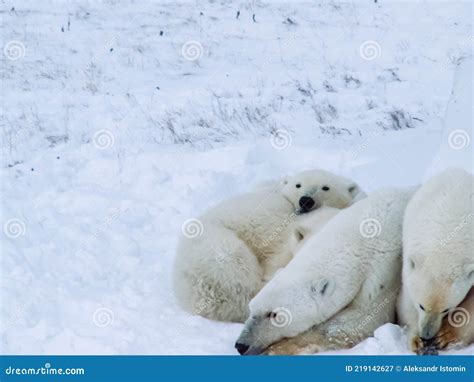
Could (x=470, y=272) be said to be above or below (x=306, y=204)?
above

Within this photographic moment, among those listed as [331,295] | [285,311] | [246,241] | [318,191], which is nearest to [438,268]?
[331,295]

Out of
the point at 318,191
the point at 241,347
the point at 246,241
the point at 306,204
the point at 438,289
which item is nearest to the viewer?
the point at 438,289

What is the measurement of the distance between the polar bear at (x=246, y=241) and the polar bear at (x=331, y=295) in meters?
0.56

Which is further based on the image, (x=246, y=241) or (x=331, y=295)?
(x=246, y=241)

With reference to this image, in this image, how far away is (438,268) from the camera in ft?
13.7

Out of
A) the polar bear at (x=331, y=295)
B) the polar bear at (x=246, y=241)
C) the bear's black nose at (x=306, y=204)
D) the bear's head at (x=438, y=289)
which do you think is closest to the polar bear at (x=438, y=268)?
the bear's head at (x=438, y=289)

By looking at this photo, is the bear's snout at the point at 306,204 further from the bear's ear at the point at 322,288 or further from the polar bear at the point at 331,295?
the bear's ear at the point at 322,288

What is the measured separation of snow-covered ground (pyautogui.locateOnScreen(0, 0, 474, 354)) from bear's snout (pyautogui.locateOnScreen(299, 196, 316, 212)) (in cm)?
115

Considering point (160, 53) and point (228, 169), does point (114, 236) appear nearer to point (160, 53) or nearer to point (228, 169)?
point (228, 169)

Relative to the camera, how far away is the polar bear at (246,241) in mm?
5262

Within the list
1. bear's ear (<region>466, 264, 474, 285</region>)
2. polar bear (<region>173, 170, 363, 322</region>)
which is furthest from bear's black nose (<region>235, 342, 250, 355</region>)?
bear's ear (<region>466, 264, 474, 285</region>)

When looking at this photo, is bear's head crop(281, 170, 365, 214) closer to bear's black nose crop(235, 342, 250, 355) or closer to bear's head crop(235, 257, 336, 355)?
bear's head crop(235, 257, 336, 355)

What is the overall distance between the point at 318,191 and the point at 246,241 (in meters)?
0.92

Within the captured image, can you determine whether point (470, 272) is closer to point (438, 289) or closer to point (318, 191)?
point (438, 289)
